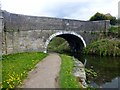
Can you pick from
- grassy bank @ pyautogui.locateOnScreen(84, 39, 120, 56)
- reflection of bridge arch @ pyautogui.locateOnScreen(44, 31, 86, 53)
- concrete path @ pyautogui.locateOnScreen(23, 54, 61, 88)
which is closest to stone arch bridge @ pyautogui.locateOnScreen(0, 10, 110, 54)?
reflection of bridge arch @ pyautogui.locateOnScreen(44, 31, 86, 53)

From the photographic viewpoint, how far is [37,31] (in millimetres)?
28828

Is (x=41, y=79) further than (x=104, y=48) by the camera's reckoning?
No

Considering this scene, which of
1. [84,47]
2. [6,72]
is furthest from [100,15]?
[6,72]

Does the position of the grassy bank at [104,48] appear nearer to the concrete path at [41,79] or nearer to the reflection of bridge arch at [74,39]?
the reflection of bridge arch at [74,39]

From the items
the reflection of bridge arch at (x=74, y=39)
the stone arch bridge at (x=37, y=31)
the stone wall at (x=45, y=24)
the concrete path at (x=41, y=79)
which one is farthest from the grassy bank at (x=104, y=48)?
the concrete path at (x=41, y=79)

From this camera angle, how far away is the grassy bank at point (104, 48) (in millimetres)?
30748

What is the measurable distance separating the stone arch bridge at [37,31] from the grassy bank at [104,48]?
1.89m

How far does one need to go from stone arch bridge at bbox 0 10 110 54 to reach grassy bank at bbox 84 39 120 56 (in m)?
1.89

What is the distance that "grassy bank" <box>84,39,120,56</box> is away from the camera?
30.7m

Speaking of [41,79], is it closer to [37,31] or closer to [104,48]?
[37,31]

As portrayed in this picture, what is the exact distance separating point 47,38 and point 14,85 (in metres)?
19.1

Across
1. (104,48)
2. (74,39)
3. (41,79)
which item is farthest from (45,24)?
(41,79)

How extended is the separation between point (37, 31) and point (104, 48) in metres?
8.48

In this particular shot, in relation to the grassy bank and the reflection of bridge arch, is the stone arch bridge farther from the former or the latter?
the grassy bank
